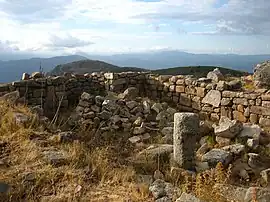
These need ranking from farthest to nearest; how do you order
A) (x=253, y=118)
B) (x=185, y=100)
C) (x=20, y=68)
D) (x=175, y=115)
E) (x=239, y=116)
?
(x=20, y=68), (x=185, y=100), (x=239, y=116), (x=253, y=118), (x=175, y=115)

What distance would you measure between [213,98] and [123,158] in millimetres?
5148

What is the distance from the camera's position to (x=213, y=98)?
11.1 metres

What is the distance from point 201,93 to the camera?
1159cm

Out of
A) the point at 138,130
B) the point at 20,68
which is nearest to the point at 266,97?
the point at 138,130

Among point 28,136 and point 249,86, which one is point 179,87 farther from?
point 28,136

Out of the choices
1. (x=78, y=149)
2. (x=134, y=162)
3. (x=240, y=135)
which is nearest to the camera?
(x=78, y=149)

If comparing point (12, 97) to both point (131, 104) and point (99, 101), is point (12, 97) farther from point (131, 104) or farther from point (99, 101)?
point (131, 104)

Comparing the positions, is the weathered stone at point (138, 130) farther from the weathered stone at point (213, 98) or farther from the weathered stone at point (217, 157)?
the weathered stone at point (213, 98)

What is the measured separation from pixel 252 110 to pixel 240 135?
193 cm

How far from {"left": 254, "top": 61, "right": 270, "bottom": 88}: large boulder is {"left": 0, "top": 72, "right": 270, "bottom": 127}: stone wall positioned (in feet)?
1.94

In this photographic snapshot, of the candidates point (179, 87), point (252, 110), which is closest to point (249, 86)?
point (252, 110)

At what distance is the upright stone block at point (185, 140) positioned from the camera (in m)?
6.55

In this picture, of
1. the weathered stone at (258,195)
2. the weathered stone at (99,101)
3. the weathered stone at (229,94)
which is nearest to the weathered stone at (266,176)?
the weathered stone at (258,195)

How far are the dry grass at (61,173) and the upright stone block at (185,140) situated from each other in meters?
1.08
